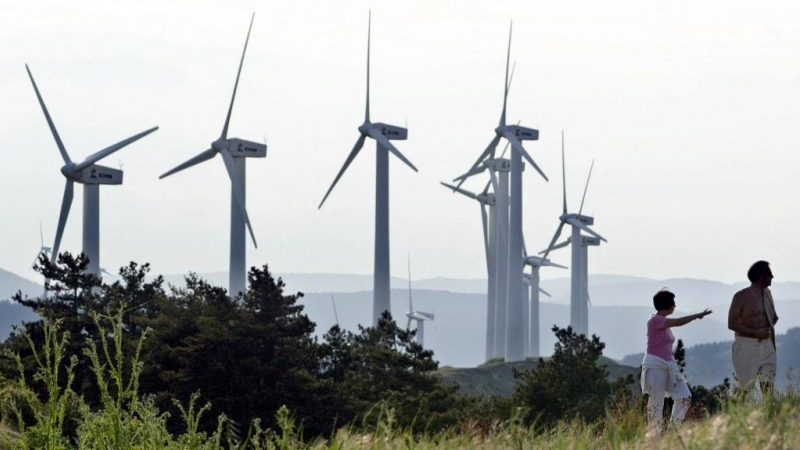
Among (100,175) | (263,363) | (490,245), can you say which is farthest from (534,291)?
(263,363)

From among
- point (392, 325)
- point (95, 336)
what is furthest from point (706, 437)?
point (392, 325)

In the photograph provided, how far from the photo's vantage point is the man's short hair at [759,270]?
1988 cm

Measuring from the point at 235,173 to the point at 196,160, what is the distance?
2.84 metres

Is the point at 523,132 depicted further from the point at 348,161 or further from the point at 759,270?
the point at 759,270

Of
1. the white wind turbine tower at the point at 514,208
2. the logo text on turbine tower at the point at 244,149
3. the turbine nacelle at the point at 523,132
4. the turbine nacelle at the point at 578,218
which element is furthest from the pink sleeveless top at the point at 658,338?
the turbine nacelle at the point at 578,218

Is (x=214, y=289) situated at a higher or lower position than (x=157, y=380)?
higher

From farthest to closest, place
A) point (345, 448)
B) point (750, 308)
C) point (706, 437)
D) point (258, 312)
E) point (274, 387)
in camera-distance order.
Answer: point (258, 312) → point (274, 387) → point (750, 308) → point (345, 448) → point (706, 437)

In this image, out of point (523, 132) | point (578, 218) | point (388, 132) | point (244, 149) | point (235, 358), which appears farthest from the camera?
point (578, 218)

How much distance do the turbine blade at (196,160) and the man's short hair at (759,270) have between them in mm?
65829

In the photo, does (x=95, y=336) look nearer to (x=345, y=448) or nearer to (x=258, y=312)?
(x=258, y=312)

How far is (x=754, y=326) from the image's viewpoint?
20094 millimetres

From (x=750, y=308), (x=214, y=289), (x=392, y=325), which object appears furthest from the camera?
(x=392, y=325)

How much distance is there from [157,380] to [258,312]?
855cm

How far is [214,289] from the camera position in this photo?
78.2 metres
